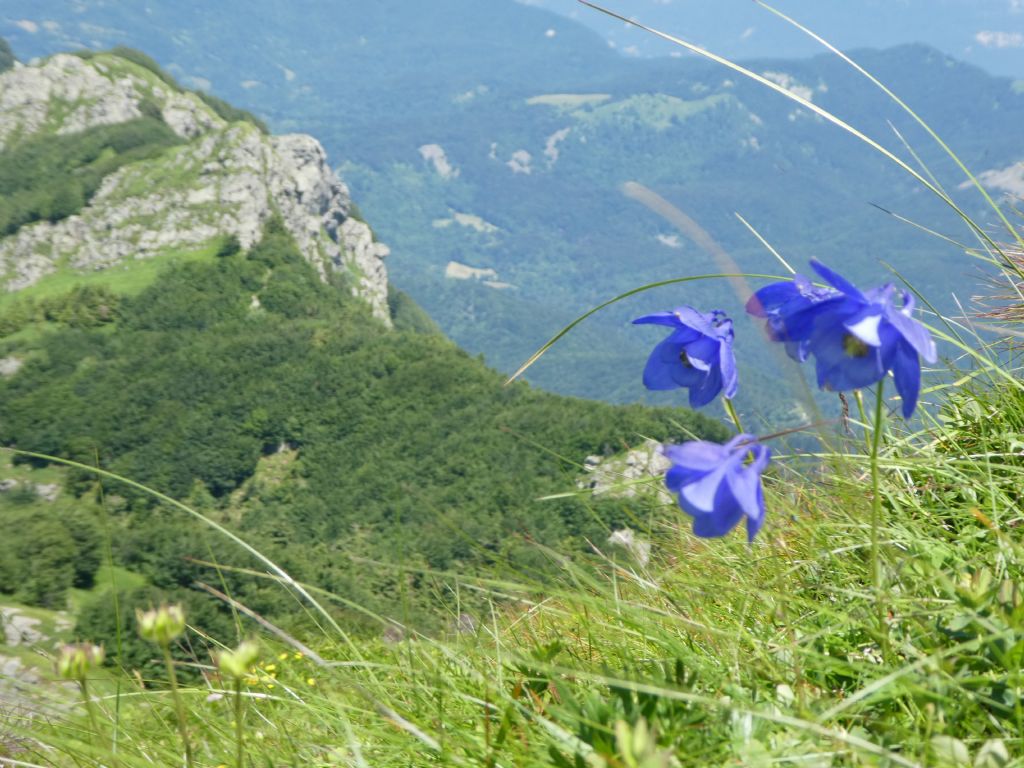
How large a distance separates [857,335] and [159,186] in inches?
3697

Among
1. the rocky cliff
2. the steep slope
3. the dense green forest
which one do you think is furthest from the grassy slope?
the rocky cliff

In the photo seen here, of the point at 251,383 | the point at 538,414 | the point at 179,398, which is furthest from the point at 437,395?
the point at 179,398

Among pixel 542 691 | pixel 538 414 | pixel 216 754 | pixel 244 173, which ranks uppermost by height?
pixel 542 691

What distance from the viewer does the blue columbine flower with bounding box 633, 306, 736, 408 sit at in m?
1.89

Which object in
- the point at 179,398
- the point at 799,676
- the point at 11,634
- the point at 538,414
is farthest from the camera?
the point at 179,398

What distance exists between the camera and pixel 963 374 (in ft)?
10.7

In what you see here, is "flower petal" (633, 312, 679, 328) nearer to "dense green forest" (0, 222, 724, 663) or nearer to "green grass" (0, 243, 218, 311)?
"dense green forest" (0, 222, 724, 663)

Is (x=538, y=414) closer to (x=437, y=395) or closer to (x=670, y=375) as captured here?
(x=437, y=395)

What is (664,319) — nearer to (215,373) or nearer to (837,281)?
(837,281)

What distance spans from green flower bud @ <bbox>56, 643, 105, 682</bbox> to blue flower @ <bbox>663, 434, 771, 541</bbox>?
95 cm

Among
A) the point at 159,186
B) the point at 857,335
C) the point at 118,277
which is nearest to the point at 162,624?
the point at 857,335

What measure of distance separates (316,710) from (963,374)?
2383mm

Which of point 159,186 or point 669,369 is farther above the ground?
point 669,369

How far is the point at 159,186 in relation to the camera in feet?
287
